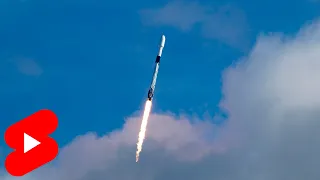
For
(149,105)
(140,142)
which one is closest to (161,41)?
(149,105)

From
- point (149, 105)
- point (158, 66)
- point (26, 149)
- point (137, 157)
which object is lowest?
point (26, 149)

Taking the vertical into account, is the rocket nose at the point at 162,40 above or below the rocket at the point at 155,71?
above

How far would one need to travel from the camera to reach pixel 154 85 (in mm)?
166500

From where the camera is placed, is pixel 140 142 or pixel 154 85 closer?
pixel 154 85

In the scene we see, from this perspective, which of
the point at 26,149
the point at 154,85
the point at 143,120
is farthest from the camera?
the point at 143,120

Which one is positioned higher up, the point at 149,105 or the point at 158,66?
the point at 158,66

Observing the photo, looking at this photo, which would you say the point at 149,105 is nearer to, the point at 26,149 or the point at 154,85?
the point at 154,85

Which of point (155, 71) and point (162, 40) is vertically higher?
point (162, 40)

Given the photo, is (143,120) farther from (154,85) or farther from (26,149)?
(26,149)

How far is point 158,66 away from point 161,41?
9.33 metres

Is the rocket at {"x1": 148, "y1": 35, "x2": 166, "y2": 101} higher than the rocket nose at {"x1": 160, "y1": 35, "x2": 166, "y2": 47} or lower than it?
lower

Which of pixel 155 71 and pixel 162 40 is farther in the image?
pixel 162 40

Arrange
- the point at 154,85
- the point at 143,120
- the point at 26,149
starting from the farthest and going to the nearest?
the point at 143,120 < the point at 154,85 < the point at 26,149

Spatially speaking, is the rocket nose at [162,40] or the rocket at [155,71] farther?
the rocket nose at [162,40]
